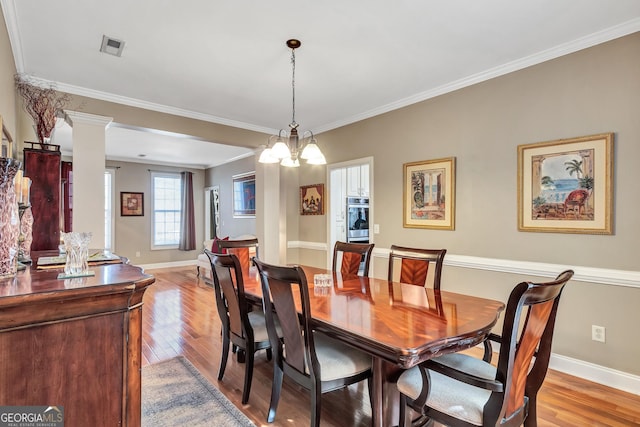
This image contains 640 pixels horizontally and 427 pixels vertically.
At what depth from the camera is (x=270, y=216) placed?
196 inches

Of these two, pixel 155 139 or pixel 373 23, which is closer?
pixel 373 23

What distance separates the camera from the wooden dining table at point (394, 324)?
1.39m

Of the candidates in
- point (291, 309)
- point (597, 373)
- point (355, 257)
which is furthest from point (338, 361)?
point (597, 373)

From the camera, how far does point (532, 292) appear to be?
1.23 metres

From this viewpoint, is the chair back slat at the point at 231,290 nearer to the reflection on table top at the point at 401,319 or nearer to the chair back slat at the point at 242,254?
the reflection on table top at the point at 401,319

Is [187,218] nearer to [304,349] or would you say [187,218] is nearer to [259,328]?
[259,328]

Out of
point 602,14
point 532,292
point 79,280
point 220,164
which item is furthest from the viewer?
point 220,164

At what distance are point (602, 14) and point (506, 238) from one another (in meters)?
1.75

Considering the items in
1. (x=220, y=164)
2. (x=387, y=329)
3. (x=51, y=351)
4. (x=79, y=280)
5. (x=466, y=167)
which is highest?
(x=220, y=164)

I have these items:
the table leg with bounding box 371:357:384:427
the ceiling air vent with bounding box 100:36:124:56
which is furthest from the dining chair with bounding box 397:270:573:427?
the ceiling air vent with bounding box 100:36:124:56

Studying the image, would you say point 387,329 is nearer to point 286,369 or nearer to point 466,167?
point 286,369

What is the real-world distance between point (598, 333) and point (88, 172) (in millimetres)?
4853

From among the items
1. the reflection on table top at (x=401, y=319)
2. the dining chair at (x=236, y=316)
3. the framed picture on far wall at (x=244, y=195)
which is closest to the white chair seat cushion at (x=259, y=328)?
the dining chair at (x=236, y=316)

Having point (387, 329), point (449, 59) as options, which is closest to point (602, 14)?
point (449, 59)
